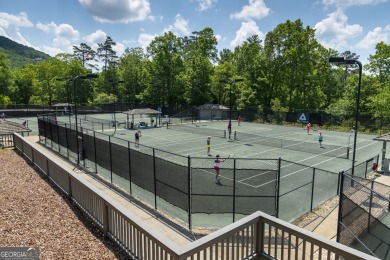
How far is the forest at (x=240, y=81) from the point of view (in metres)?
51.0

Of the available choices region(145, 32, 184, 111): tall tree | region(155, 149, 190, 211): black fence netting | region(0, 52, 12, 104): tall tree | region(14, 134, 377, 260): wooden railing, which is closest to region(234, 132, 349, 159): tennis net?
region(155, 149, 190, 211): black fence netting

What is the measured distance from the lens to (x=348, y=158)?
77.5 ft

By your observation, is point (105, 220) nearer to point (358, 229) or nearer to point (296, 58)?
point (358, 229)

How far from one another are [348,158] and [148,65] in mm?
63052

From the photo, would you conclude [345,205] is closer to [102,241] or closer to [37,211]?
[102,241]

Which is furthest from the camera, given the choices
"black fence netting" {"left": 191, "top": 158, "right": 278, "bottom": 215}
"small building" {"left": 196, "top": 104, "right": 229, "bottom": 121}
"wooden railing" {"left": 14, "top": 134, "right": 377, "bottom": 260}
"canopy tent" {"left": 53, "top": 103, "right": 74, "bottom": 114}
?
"small building" {"left": 196, "top": 104, "right": 229, "bottom": 121}

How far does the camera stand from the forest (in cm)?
5103

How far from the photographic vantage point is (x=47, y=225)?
760 centimetres

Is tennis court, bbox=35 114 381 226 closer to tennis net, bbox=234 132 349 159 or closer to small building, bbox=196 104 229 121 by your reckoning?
tennis net, bbox=234 132 349 159

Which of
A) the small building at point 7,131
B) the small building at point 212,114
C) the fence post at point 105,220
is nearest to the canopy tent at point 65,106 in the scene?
the small building at point 212,114

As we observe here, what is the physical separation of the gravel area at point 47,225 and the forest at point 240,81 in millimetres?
32700

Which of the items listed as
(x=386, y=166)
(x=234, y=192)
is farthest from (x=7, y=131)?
(x=386, y=166)

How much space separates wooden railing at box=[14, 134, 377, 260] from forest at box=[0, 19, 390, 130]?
111 feet

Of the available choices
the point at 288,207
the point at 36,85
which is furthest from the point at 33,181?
the point at 36,85
